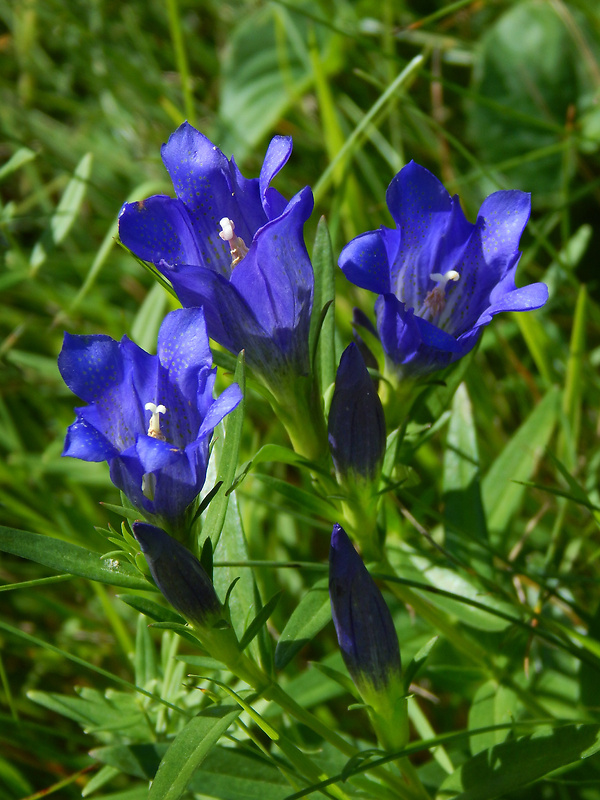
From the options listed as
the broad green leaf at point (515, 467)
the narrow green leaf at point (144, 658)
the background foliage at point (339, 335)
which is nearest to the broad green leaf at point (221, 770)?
the background foliage at point (339, 335)

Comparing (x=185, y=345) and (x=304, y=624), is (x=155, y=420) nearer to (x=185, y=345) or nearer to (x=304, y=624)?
(x=185, y=345)

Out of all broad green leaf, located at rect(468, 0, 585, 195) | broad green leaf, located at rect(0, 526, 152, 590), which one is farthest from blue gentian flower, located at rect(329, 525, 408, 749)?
broad green leaf, located at rect(468, 0, 585, 195)

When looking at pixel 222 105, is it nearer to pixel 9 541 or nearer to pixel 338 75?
pixel 338 75

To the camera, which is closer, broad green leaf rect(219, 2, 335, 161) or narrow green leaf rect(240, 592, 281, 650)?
narrow green leaf rect(240, 592, 281, 650)

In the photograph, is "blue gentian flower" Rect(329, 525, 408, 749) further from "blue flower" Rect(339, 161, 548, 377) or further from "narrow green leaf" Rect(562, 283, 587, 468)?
"narrow green leaf" Rect(562, 283, 587, 468)

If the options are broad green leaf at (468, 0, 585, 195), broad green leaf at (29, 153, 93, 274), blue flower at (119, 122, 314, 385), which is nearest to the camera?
blue flower at (119, 122, 314, 385)

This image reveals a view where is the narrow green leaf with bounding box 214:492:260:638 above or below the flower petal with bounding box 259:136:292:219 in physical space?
below
